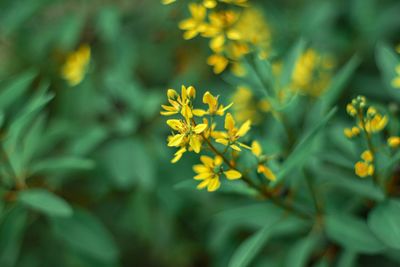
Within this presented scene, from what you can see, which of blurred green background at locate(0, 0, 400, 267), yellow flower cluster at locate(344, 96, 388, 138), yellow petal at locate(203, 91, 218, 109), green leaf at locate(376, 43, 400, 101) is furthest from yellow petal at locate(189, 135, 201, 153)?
blurred green background at locate(0, 0, 400, 267)

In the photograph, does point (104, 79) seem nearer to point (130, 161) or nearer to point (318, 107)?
point (130, 161)

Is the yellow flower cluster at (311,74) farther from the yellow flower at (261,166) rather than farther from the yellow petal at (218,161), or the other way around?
the yellow petal at (218,161)

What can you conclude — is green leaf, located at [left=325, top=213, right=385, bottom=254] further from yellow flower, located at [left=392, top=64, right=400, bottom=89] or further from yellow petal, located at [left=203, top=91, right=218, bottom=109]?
yellow petal, located at [left=203, top=91, right=218, bottom=109]

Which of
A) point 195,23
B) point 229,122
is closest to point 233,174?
point 229,122

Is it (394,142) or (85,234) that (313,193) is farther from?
(85,234)

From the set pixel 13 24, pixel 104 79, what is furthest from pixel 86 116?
pixel 13 24

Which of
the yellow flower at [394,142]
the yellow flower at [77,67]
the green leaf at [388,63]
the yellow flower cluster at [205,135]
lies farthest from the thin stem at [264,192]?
the yellow flower at [77,67]
